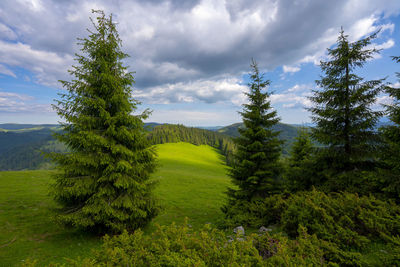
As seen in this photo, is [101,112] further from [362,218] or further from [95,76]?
[362,218]

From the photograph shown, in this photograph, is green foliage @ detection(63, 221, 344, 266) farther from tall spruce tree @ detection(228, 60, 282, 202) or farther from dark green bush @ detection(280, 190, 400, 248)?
tall spruce tree @ detection(228, 60, 282, 202)

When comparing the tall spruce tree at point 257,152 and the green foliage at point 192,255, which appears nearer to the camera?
the green foliage at point 192,255

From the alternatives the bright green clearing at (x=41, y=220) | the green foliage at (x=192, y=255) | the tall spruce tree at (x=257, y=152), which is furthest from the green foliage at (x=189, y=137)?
the green foliage at (x=192, y=255)

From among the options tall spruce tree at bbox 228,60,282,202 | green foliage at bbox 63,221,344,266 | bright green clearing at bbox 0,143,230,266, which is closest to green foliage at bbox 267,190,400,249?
green foliage at bbox 63,221,344,266

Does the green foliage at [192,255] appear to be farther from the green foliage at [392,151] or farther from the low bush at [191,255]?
the green foliage at [392,151]

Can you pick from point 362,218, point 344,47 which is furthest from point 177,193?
point 344,47

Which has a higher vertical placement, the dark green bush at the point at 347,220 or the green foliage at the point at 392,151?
the green foliage at the point at 392,151

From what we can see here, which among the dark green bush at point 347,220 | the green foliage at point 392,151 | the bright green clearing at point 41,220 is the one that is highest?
the green foliage at point 392,151

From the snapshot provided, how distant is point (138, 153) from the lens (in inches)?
399

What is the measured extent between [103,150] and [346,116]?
47.2ft

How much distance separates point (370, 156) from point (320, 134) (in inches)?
108

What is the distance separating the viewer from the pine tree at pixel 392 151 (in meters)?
8.33

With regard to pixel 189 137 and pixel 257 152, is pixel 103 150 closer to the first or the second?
→ pixel 257 152

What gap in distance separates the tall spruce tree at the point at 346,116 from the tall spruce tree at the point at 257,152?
9.58ft
